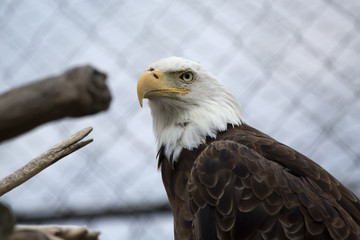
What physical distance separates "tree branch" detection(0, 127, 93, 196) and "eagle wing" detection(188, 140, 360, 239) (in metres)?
0.85

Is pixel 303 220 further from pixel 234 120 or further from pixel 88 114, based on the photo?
pixel 88 114

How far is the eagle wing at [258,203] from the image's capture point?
2717 mm

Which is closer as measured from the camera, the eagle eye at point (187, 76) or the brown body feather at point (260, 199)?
the brown body feather at point (260, 199)

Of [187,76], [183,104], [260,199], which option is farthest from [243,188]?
[187,76]

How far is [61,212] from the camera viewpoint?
4711mm

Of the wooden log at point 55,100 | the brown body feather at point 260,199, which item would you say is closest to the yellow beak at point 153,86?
the brown body feather at point 260,199

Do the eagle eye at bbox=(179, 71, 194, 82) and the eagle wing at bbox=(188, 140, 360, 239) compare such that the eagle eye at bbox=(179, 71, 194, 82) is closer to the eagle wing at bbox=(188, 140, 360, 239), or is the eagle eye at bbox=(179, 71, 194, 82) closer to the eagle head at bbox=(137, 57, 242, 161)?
the eagle head at bbox=(137, 57, 242, 161)

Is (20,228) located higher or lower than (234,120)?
lower

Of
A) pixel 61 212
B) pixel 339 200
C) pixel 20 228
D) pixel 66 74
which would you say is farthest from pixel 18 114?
pixel 61 212

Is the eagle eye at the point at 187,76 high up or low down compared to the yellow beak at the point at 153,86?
up

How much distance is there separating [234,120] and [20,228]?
203 centimetres

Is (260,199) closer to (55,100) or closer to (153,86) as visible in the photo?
(153,86)

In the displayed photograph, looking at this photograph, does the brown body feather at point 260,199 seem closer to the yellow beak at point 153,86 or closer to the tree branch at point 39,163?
the yellow beak at point 153,86

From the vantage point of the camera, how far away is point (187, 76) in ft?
11.3
